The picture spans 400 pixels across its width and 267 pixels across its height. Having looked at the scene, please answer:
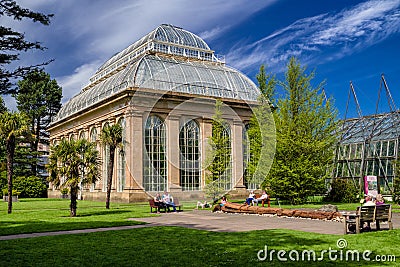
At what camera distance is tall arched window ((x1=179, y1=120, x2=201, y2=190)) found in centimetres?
4169

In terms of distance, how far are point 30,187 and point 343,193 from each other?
1606 inches

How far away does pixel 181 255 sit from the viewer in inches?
392

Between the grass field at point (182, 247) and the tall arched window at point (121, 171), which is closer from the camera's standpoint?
the grass field at point (182, 247)

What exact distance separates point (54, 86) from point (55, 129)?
15441 millimetres

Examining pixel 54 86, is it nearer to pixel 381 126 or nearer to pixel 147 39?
pixel 147 39

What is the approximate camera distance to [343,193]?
36.9m

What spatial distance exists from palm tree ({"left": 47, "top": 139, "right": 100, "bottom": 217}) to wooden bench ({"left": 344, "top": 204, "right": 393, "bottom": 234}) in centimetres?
1459

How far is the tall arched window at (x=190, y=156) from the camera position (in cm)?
4169

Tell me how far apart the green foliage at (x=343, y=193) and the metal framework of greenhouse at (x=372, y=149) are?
5022 millimetres

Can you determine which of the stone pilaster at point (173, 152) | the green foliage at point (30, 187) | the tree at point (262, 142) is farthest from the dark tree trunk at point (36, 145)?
the tree at point (262, 142)

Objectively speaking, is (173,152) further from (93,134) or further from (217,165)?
(93,134)

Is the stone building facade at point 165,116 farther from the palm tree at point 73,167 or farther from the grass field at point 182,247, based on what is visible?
the grass field at point 182,247

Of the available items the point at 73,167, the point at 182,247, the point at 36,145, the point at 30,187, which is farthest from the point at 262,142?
the point at 36,145

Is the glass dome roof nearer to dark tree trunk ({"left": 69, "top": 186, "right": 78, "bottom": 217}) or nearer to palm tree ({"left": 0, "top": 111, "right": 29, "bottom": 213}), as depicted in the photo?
palm tree ({"left": 0, "top": 111, "right": 29, "bottom": 213})
